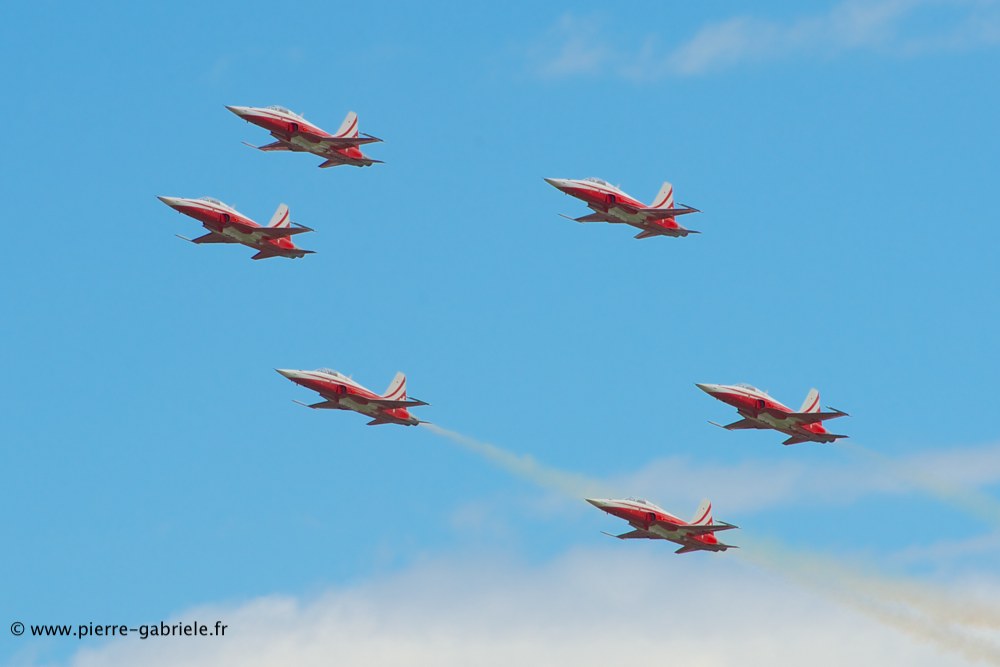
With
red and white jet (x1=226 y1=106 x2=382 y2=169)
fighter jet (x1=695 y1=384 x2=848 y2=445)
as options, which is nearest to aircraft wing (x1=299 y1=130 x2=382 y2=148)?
red and white jet (x1=226 y1=106 x2=382 y2=169)

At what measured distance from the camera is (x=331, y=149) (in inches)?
6924

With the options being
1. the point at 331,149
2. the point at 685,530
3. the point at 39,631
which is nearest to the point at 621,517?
the point at 685,530

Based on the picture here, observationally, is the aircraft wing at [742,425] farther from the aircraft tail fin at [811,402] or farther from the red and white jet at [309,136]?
the red and white jet at [309,136]

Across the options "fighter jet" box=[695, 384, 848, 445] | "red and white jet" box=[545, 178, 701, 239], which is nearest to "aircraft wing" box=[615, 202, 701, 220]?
"red and white jet" box=[545, 178, 701, 239]

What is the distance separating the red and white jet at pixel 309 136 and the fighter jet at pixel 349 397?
19.3 meters

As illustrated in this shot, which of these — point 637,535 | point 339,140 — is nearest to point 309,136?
point 339,140

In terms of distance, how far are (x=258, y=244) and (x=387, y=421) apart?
60.9 ft

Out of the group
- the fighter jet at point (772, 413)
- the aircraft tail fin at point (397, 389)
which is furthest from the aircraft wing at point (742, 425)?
the aircraft tail fin at point (397, 389)

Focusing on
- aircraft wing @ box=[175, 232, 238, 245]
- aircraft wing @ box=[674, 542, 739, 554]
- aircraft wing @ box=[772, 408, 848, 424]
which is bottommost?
aircraft wing @ box=[674, 542, 739, 554]

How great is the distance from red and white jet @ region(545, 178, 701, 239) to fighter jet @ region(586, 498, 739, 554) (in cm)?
2321

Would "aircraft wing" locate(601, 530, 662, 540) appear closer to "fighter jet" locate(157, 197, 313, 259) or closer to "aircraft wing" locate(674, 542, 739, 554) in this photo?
"aircraft wing" locate(674, 542, 739, 554)

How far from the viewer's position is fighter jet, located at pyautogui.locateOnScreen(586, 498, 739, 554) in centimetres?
16888

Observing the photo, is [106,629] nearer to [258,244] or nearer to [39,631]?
[39,631]

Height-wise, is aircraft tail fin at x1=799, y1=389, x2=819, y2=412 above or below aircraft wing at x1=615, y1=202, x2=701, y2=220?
below
